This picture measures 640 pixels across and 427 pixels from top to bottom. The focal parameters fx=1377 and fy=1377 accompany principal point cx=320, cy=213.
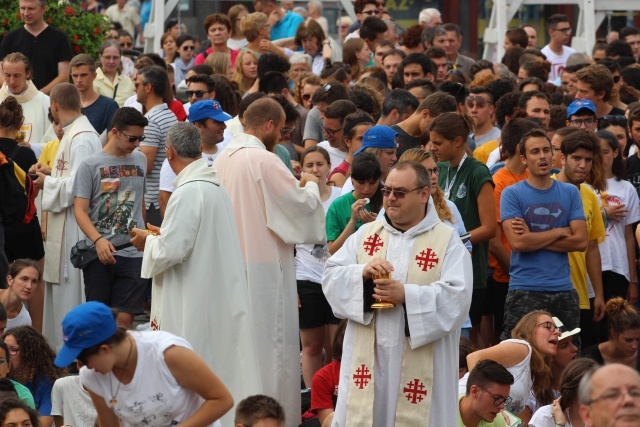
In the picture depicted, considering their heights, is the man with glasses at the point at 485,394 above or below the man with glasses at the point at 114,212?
below

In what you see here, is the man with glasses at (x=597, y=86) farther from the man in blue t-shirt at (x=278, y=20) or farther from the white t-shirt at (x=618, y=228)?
the man in blue t-shirt at (x=278, y=20)

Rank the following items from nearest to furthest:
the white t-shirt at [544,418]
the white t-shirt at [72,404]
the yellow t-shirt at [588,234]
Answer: the white t-shirt at [544,418] → the white t-shirt at [72,404] → the yellow t-shirt at [588,234]

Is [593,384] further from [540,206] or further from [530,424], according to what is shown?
[540,206]

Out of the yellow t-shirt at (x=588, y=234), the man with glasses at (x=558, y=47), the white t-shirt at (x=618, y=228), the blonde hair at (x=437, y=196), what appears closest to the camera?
the blonde hair at (x=437, y=196)

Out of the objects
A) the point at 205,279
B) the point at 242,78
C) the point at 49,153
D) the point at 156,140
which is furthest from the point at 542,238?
the point at 242,78

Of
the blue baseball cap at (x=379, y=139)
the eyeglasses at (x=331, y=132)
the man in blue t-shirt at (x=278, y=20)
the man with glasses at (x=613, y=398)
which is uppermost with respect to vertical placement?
the man in blue t-shirt at (x=278, y=20)

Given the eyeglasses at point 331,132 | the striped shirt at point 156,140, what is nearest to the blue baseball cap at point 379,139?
the eyeglasses at point 331,132

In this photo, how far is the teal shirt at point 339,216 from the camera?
9.50 m

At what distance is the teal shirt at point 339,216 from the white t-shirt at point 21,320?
238cm

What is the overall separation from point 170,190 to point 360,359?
348 centimetres

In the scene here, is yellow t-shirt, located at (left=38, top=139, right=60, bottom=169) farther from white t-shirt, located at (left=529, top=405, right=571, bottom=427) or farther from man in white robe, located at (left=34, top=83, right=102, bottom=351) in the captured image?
white t-shirt, located at (left=529, top=405, right=571, bottom=427)

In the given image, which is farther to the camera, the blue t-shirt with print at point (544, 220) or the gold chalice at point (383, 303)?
the blue t-shirt with print at point (544, 220)

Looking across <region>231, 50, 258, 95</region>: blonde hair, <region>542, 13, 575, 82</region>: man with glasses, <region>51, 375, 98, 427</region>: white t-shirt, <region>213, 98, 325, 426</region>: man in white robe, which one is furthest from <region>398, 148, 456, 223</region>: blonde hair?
<region>542, 13, 575, 82</region>: man with glasses

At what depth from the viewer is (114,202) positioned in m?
10.2
